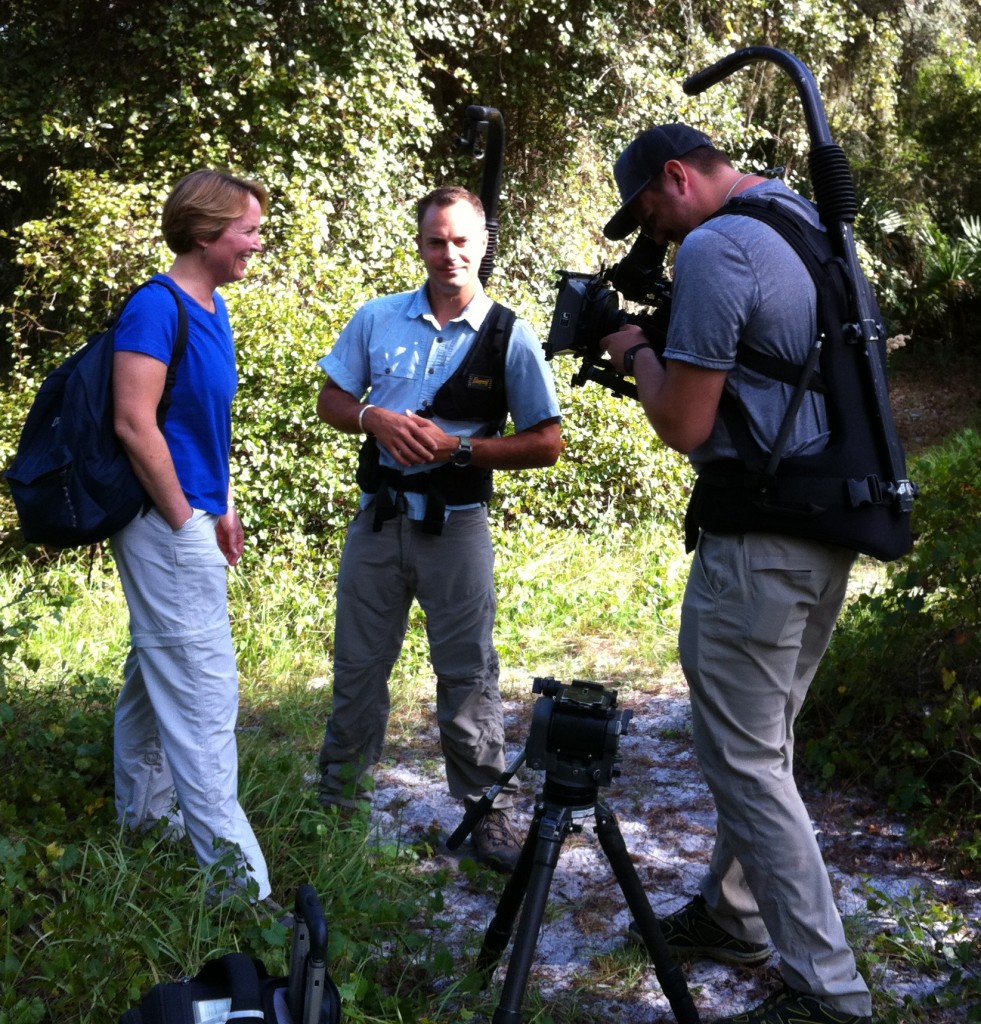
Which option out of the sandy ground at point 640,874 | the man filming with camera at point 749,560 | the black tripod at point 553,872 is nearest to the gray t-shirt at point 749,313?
the man filming with camera at point 749,560

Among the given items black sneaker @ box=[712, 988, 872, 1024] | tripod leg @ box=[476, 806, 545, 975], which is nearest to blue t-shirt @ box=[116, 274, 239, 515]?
tripod leg @ box=[476, 806, 545, 975]

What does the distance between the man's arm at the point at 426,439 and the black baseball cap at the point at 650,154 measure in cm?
93

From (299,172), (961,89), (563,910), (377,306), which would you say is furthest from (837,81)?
(563,910)

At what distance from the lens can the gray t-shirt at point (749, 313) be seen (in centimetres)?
249

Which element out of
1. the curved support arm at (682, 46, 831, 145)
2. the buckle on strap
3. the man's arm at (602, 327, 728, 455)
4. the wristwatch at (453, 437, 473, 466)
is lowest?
the buckle on strap

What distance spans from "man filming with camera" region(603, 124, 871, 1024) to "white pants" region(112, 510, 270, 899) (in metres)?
1.28

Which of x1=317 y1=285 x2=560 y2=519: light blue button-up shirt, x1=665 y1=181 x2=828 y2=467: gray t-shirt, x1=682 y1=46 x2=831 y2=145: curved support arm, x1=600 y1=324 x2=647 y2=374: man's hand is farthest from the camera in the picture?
x1=317 y1=285 x2=560 y2=519: light blue button-up shirt

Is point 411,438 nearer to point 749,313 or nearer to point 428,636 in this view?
point 428,636

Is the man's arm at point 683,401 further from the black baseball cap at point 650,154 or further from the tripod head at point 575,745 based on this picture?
the tripod head at point 575,745

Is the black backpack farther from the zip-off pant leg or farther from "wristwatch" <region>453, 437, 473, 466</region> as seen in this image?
the zip-off pant leg

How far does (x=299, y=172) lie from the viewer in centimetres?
Answer: 1014

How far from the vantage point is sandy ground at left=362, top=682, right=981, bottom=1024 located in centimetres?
303

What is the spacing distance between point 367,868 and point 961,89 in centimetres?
1825

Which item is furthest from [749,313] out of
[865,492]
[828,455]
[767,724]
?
[767,724]
